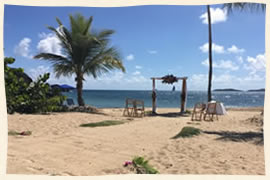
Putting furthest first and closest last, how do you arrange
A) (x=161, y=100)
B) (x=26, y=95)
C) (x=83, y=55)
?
(x=161, y=100)
(x=83, y=55)
(x=26, y=95)

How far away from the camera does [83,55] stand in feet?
29.2

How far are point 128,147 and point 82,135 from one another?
3.27ft

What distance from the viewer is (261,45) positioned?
2.83 metres

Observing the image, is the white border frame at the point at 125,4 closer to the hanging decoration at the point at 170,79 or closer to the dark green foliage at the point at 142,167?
the dark green foliage at the point at 142,167

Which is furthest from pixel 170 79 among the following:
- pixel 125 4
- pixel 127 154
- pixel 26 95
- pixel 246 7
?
pixel 125 4

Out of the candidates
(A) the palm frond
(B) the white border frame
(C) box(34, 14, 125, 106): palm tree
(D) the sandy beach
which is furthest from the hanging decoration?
(B) the white border frame

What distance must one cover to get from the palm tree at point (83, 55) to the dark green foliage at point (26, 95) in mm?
2261

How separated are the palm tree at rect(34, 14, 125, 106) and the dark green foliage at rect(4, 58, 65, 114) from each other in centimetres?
226

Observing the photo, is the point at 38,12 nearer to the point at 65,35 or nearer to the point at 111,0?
the point at 111,0

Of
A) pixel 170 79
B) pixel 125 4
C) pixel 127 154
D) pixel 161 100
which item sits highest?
pixel 125 4

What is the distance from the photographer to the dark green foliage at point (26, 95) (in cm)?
550

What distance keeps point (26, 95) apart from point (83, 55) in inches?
129

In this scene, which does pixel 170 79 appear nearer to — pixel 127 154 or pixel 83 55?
pixel 83 55
